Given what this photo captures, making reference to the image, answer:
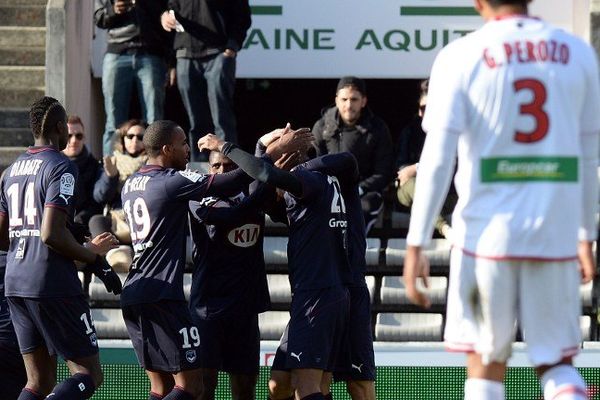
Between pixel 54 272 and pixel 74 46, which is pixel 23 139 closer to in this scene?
pixel 74 46

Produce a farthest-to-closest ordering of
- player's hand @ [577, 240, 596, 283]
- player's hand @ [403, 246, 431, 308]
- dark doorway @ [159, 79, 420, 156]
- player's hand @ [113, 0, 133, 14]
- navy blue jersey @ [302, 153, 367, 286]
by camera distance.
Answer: dark doorway @ [159, 79, 420, 156], player's hand @ [113, 0, 133, 14], navy blue jersey @ [302, 153, 367, 286], player's hand @ [577, 240, 596, 283], player's hand @ [403, 246, 431, 308]

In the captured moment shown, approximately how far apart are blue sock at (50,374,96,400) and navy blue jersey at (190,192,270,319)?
94 cm

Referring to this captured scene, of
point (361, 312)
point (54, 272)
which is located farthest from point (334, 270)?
point (54, 272)

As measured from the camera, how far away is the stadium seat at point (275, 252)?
12250 millimetres

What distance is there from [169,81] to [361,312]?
16.8 feet

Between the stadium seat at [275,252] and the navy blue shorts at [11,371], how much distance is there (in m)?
3.67

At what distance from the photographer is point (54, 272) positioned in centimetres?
811

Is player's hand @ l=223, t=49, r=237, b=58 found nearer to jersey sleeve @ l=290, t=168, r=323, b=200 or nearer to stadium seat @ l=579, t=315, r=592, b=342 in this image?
stadium seat @ l=579, t=315, r=592, b=342

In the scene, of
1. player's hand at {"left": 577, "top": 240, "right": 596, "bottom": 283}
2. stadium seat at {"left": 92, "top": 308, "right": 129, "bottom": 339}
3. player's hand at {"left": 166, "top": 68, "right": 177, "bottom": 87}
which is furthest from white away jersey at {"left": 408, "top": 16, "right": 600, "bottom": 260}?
player's hand at {"left": 166, "top": 68, "right": 177, "bottom": 87}

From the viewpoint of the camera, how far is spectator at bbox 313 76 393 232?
11.7 metres

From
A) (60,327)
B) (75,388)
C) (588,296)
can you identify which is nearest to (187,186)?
(60,327)

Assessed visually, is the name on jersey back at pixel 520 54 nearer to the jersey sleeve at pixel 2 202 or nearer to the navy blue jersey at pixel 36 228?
the navy blue jersey at pixel 36 228

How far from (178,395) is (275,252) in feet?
14.0

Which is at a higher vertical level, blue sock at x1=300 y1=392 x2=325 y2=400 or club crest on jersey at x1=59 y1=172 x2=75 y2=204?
club crest on jersey at x1=59 y1=172 x2=75 y2=204
